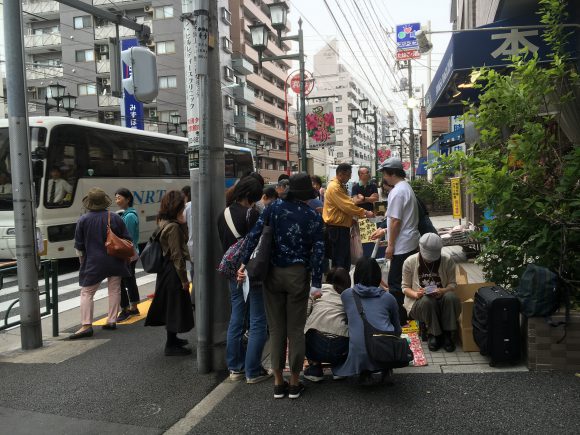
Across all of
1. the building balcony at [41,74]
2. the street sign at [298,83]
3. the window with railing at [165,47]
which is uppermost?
the window with railing at [165,47]

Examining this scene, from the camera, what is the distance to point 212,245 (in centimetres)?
422

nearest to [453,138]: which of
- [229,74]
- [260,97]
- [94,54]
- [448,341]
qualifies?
[448,341]

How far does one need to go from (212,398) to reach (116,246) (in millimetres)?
2556

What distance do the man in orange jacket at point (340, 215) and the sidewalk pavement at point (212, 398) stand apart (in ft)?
6.63

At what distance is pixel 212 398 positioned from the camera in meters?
3.73

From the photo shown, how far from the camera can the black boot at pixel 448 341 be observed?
441cm

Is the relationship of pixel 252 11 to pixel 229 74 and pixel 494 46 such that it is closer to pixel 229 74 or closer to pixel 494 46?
pixel 229 74

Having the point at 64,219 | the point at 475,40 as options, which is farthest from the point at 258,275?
the point at 64,219

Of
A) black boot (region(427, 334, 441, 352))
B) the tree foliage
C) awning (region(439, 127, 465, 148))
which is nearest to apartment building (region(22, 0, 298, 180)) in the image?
awning (region(439, 127, 465, 148))

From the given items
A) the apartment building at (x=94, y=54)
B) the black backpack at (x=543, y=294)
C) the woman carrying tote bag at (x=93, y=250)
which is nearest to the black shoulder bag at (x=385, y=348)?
the black backpack at (x=543, y=294)

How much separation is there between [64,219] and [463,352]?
901cm

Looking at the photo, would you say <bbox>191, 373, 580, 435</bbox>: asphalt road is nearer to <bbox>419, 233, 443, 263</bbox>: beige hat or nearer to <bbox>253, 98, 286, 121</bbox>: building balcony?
<bbox>419, 233, 443, 263</bbox>: beige hat

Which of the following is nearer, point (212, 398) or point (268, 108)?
point (212, 398)

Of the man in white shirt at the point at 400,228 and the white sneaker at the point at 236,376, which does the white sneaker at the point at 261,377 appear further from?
the man in white shirt at the point at 400,228
